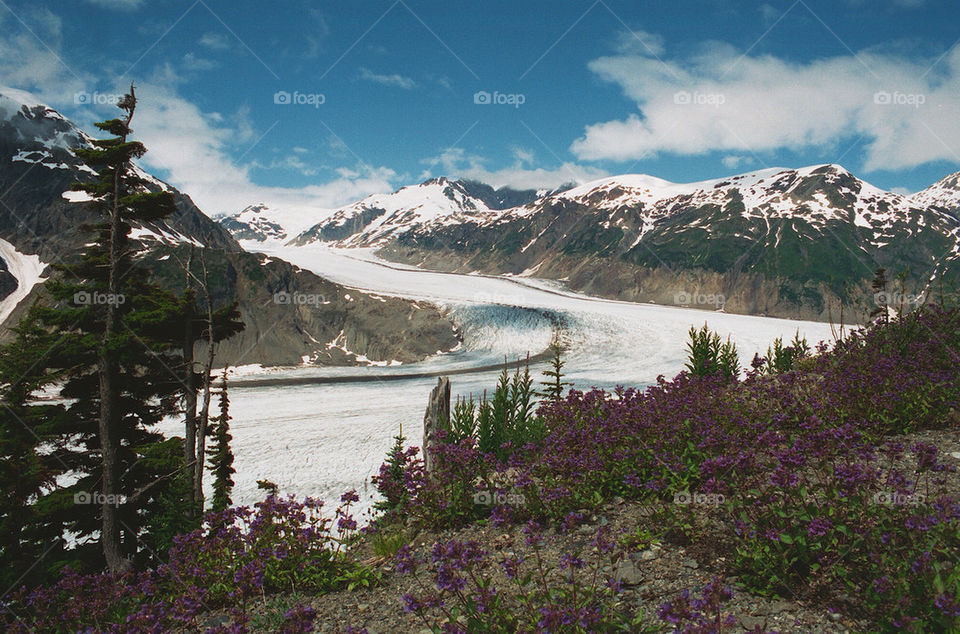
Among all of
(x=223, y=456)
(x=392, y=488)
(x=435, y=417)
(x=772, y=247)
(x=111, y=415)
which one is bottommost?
(x=223, y=456)

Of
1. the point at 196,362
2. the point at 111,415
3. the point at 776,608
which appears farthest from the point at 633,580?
the point at 111,415

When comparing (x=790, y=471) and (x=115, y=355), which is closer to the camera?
(x=790, y=471)

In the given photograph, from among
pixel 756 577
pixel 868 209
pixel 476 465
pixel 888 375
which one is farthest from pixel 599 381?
pixel 868 209

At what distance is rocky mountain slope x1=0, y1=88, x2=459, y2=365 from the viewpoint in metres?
55.7

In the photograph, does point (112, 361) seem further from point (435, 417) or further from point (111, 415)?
point (435, 417)

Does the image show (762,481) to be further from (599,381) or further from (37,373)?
(599,381)

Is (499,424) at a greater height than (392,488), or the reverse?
(499,424)

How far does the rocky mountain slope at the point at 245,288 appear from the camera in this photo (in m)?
55.7

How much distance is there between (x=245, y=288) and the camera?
2628 inches

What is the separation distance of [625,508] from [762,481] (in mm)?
1534

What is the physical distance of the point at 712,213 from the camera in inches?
6417

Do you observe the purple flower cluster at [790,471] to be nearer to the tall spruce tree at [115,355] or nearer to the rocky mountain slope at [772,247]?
the tall spruce tree at [115,355]

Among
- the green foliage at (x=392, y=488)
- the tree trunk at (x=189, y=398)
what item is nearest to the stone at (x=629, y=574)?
the green foliage at (x=392, y=488)

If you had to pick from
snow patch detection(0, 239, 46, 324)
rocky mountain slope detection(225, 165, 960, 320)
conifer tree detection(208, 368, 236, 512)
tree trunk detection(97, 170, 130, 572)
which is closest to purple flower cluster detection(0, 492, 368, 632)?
tree trunk detection(97, 170, 130, 572)
